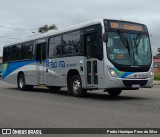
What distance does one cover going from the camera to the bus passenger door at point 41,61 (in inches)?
796

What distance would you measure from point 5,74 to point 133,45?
40.7 feet

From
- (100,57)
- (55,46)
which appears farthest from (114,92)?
(55,46)

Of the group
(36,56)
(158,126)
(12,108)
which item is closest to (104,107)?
(12,108)

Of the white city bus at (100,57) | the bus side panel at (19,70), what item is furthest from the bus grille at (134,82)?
the bus side panel at (19,70)

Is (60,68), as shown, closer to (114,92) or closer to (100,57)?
(114,92)

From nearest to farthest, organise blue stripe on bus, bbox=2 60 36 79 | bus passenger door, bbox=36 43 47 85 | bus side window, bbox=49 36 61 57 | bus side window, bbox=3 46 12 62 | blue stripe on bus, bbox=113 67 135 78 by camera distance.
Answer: blue stripe on bus, bbox=113 67 135 78 → bus side window, bbox=49 36 61 57 → bus passenger door, bbox=36 43 47 85 → blue stripe on bus, bbox=2 60 36 79 → bus side window, bbox=3 46 12 62

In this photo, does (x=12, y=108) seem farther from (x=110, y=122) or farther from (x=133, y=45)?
(x=133, y=45)

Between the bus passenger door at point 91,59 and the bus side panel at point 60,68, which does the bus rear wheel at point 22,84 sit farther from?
the bus passenger door at point 91,59

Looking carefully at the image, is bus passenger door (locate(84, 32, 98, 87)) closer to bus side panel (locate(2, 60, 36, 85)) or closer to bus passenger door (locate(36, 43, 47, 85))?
bus passenger door (locate(36, 43, 47, 85))

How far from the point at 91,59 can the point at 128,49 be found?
1.56 m

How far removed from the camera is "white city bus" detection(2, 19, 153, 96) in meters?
14.9

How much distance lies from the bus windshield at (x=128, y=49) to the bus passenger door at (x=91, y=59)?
2.51 feet

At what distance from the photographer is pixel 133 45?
612 inches

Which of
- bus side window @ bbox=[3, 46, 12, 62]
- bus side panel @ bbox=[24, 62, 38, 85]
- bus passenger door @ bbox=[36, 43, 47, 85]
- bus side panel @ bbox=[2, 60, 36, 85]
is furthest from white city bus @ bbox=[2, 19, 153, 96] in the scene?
bus side window @ bbox=[3, 46, 12, 62]
